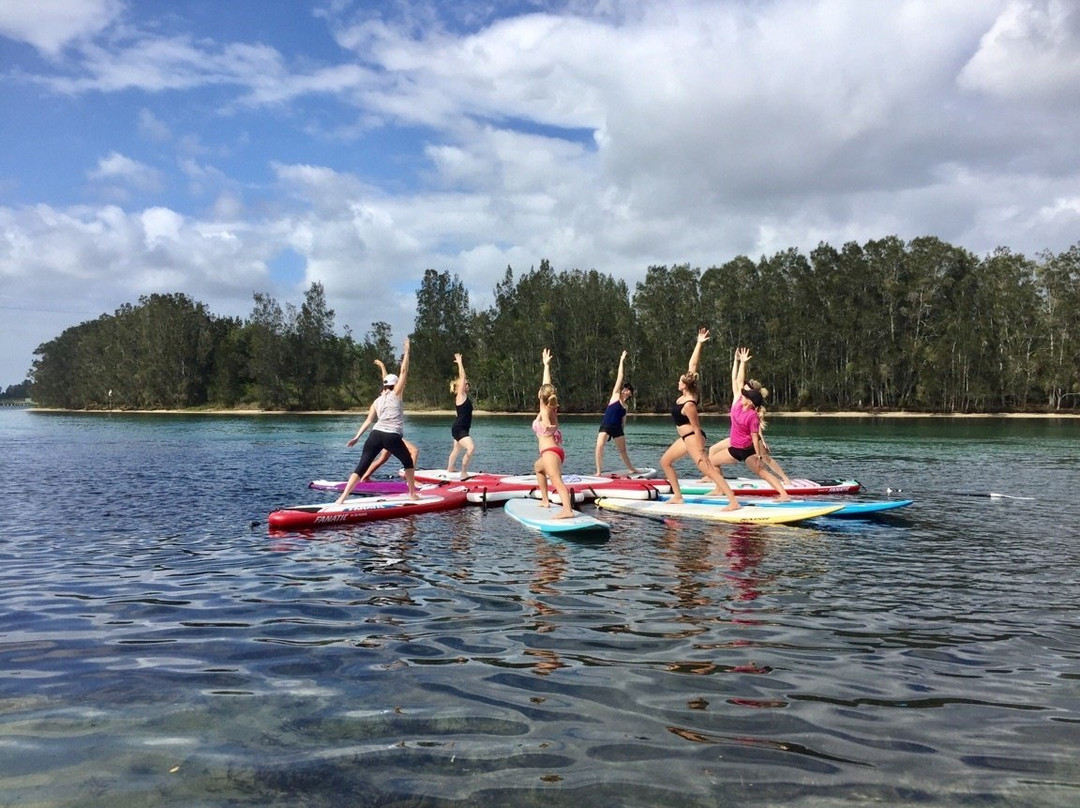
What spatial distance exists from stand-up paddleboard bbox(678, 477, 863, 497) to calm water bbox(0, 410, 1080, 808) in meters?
3.73

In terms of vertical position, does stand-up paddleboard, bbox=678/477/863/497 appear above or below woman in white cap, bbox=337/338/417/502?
below

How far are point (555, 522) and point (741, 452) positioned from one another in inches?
186

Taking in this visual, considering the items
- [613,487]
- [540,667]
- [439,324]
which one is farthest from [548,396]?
[439,324]

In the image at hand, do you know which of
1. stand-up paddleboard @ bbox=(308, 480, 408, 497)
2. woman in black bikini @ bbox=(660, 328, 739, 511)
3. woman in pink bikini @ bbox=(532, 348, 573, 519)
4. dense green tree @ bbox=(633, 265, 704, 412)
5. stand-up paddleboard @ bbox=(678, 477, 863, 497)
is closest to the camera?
woman in pink bikini @ bbox=(532, 348, 573, 519)

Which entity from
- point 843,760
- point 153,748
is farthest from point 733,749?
point 153,748

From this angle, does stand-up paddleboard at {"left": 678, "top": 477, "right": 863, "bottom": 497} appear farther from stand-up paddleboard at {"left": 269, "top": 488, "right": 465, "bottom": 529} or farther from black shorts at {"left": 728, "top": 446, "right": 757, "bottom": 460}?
stand-up paddleboard at {"left": 269, "top": 488, "right": 465, "bottom": 529}

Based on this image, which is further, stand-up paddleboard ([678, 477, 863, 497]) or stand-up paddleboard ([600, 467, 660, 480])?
stand-up paddleboard ([600, 467, 660, 480])

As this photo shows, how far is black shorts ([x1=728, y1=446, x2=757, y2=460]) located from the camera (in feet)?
50.3

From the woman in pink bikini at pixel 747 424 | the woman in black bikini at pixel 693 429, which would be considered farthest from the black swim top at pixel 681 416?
the woman in pink bikini at pixel 747 424

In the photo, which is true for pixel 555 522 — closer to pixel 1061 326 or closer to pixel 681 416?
pixel 681 416

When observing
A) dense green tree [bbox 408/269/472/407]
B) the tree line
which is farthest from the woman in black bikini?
dense green tree [bbox 408/269/472/407]

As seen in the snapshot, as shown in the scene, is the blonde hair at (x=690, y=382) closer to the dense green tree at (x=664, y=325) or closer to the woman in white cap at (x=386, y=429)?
the woman in white cap at (x=386, y=429)

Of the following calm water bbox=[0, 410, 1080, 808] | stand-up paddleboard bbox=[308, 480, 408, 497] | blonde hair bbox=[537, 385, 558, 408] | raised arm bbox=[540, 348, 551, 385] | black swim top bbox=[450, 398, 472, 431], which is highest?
raised arm bbox=[540, 348, 551, 385]

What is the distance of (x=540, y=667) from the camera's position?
6.44m
